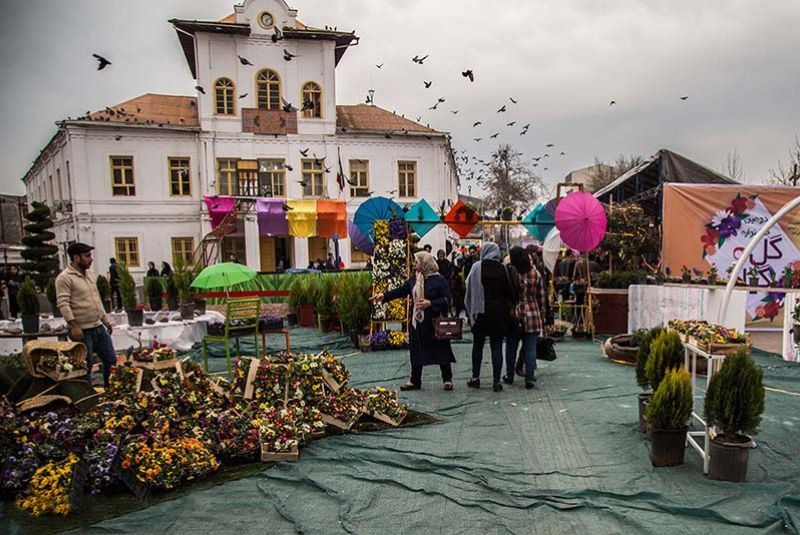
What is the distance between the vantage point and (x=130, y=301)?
9578mm

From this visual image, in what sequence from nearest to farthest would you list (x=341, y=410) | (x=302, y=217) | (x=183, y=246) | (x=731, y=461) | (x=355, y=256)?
(x=731, y=461), (x=341, y=410), (x=302, y=217), (x=183, y=246), (x=355, y=256)

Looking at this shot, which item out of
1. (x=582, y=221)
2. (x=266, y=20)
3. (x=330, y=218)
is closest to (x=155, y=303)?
(x=582, y=221)

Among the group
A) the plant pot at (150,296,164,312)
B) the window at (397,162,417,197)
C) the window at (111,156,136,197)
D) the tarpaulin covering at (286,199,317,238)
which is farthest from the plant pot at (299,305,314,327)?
the window at (111,156,136,197)

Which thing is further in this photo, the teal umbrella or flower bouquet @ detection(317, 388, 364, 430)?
the teal umbrella

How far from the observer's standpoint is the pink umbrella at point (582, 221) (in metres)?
8.31

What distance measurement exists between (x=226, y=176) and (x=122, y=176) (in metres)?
4.39

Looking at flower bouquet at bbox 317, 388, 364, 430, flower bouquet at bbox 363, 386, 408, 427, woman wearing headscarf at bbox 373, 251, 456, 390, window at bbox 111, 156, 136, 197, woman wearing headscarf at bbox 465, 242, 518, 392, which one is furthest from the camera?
window at bbox 111, 156, 136, 197

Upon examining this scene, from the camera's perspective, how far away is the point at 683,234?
10766mm

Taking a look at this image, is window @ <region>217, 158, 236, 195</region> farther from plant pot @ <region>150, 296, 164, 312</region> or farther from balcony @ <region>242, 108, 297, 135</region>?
plant pot @ <region>150, 296, 164, 312</region>

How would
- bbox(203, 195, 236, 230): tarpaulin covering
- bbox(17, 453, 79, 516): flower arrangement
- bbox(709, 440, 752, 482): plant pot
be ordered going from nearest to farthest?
bbox(17, 453, 79, 516): flower arrangement, bbox(709, 440, 752, 482): plant pot, bbox(203, 195, 236, 230): tarpaulin covering

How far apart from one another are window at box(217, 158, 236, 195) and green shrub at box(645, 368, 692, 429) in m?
22.3

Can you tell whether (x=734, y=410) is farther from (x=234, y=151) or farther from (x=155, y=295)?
(x=234, y=151)

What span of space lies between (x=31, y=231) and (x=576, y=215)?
13385mm

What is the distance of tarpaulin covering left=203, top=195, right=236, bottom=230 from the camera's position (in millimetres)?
22406
